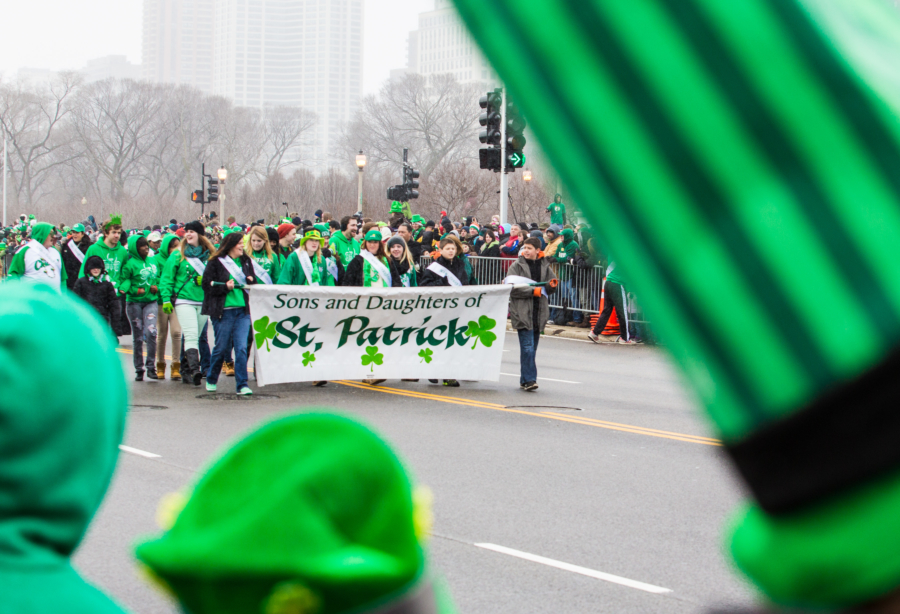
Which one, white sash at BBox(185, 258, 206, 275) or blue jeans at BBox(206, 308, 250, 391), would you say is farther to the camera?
white sash at BBox(185, 258, 206, 275)

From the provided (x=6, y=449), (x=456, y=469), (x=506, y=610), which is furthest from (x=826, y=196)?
(x=456, y=469)

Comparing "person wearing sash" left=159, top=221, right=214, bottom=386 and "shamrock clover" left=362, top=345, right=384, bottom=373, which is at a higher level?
"person wearing sash" left=159, top=221, right=214, bottom=386

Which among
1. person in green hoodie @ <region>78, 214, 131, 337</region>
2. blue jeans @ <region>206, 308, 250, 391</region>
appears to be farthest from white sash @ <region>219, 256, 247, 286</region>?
person in green hoodie @ <region>78, 214, 131, 337</region>

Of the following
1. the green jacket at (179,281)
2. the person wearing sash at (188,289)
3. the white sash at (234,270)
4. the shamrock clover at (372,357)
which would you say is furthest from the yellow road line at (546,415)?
the green jacket at (179,281)

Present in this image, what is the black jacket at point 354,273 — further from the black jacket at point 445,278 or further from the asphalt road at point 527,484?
the asphalt road at point 527,484

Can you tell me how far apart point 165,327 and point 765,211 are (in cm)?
1295

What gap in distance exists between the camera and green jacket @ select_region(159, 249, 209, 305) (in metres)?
12.2

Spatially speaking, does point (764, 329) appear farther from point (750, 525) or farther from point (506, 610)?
point (506, 610)

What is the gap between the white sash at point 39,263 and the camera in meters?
12.8

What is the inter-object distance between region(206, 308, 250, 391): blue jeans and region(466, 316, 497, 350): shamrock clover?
2.76 m

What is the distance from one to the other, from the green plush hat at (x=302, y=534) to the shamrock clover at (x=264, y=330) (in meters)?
11.0

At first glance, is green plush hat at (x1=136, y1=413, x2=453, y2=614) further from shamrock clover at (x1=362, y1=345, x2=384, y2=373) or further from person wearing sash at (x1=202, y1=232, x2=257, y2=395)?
shamrock clover at (x1=362, y1=345, x2=384, y2=373)

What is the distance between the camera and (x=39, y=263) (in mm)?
12859

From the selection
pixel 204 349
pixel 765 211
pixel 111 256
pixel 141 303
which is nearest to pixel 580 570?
pixel 765 211
